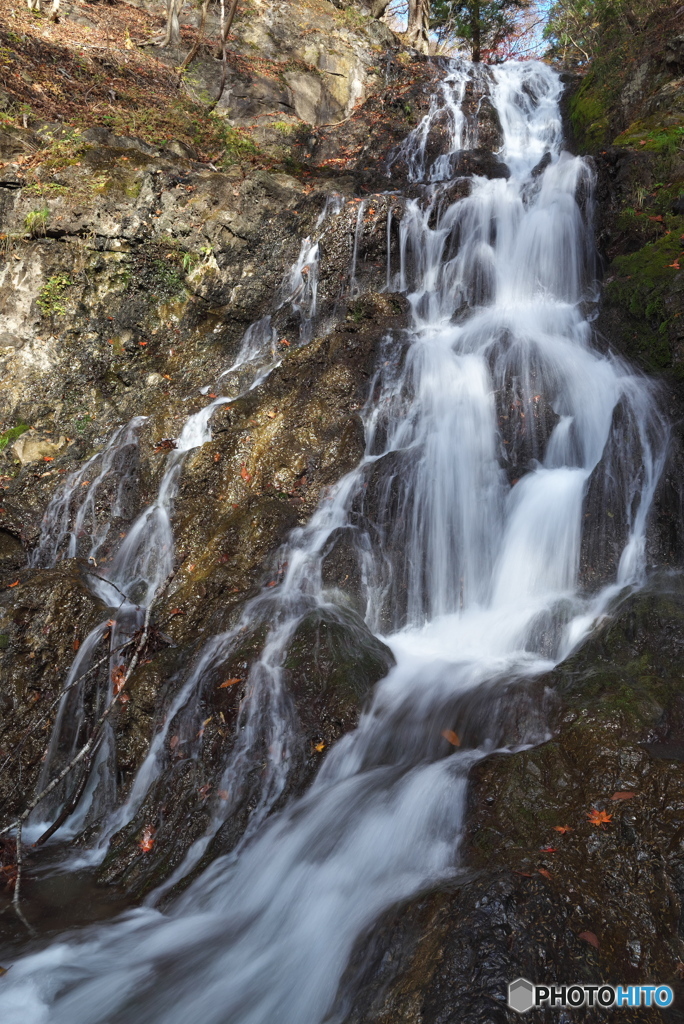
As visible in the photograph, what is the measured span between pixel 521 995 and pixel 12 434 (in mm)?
9492

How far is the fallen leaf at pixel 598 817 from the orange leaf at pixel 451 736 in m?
1.14

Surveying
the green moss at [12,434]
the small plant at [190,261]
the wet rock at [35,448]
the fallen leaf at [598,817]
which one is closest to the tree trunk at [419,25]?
the small plant at [190,261]

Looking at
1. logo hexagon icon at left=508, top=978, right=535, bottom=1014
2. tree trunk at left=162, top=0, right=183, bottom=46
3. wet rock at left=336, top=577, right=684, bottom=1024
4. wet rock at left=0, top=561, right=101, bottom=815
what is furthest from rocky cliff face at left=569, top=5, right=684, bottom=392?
tree trunk at left=162, top=0, right=183, bottom=46

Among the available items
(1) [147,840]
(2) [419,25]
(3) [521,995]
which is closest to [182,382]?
(1) [147,840]

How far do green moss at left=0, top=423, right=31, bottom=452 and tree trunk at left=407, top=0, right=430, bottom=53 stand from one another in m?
18.1

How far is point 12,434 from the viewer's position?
9602 mm

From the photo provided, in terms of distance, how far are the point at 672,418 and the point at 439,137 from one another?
10634 millimetres

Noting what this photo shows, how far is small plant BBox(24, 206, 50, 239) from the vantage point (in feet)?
35.0

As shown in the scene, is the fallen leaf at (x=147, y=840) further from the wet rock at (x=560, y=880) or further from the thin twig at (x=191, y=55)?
the thin twig at (x=191, y=55)

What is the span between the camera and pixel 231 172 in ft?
41.3

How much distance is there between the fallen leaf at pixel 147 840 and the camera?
4.58m

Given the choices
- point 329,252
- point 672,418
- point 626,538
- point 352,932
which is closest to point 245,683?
point 352,932

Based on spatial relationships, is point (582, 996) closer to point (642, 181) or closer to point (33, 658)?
point (33, 658)

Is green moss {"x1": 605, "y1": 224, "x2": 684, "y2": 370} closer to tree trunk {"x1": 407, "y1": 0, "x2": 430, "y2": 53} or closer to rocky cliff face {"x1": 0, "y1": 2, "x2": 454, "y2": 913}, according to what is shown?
rocky cliff face {"x1": 0, "y1": 2, "x2": 454, "y2": 913}
